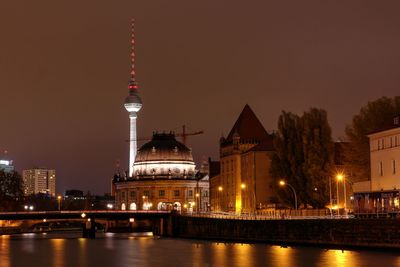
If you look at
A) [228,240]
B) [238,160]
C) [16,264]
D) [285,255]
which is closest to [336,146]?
[228,240]

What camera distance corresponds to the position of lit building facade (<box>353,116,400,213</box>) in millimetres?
96812

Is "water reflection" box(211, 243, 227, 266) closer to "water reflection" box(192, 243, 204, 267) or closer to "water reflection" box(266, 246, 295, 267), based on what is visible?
"water reflection" box(192, 243, 204, 267)

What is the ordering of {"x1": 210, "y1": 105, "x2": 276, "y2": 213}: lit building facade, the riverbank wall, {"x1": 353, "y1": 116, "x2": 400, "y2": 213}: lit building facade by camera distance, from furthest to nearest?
{"x1": 210, "y1": 105, "x2": 276, "y2": 213}: lit building facade < {"x1": 353, "y1": 116, "x2": 400, "y2": 213}: lit building facade < the riverbank wall

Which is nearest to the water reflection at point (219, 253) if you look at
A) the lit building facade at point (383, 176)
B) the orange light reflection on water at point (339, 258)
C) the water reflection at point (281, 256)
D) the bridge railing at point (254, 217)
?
the water reflection at point (281, 256)

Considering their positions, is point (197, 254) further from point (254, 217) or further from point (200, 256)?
point (254, 217)

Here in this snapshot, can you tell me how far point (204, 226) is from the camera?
13362 centimetres

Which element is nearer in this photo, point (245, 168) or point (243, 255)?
point (243, 255)

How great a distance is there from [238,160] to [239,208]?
1018 centimetres

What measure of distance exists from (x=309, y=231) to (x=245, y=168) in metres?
69.3

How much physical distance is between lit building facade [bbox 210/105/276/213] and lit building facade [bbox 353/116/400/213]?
40139 mm

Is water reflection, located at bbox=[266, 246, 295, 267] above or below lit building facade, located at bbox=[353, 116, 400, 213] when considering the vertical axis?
below

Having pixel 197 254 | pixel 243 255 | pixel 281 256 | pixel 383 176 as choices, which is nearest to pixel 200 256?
pixel 197 254

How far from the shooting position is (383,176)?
10169 centimetres

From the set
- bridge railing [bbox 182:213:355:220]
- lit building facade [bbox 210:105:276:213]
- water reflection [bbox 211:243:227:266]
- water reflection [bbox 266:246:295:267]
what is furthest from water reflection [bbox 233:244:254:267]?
lit building facade [bbox 210:105:276:213]
